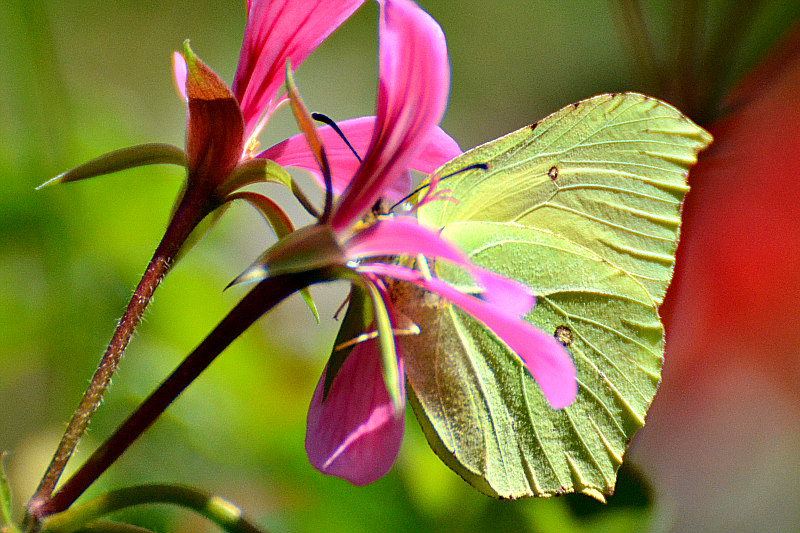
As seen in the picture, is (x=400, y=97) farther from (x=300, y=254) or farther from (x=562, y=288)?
(x=562, y=288)

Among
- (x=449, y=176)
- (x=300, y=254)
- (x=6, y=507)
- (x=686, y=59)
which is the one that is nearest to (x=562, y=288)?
(x=449, y=176)

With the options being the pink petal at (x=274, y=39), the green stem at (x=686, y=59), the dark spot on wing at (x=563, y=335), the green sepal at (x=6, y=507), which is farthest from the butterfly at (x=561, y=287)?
the green stem at (x=686, y=59)

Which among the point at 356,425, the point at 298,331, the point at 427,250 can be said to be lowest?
the point at 298,331

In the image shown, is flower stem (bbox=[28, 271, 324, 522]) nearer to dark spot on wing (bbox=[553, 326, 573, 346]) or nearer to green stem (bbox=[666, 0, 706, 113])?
dark spot on wing (bbox=[553, 326, 573, 346])

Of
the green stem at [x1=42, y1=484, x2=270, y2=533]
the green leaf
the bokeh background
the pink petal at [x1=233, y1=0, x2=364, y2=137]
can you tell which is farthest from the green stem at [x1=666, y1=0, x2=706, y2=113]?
the green stem at [x1=42, y1=484, x2=270, y2=533]

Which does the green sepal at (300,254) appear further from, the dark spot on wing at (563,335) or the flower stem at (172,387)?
the dark spot on wing at (563,335)

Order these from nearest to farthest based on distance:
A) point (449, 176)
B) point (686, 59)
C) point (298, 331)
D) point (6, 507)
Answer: point (6, 507)
point (449, 176)
point (686, 59)
point (298, 331)
